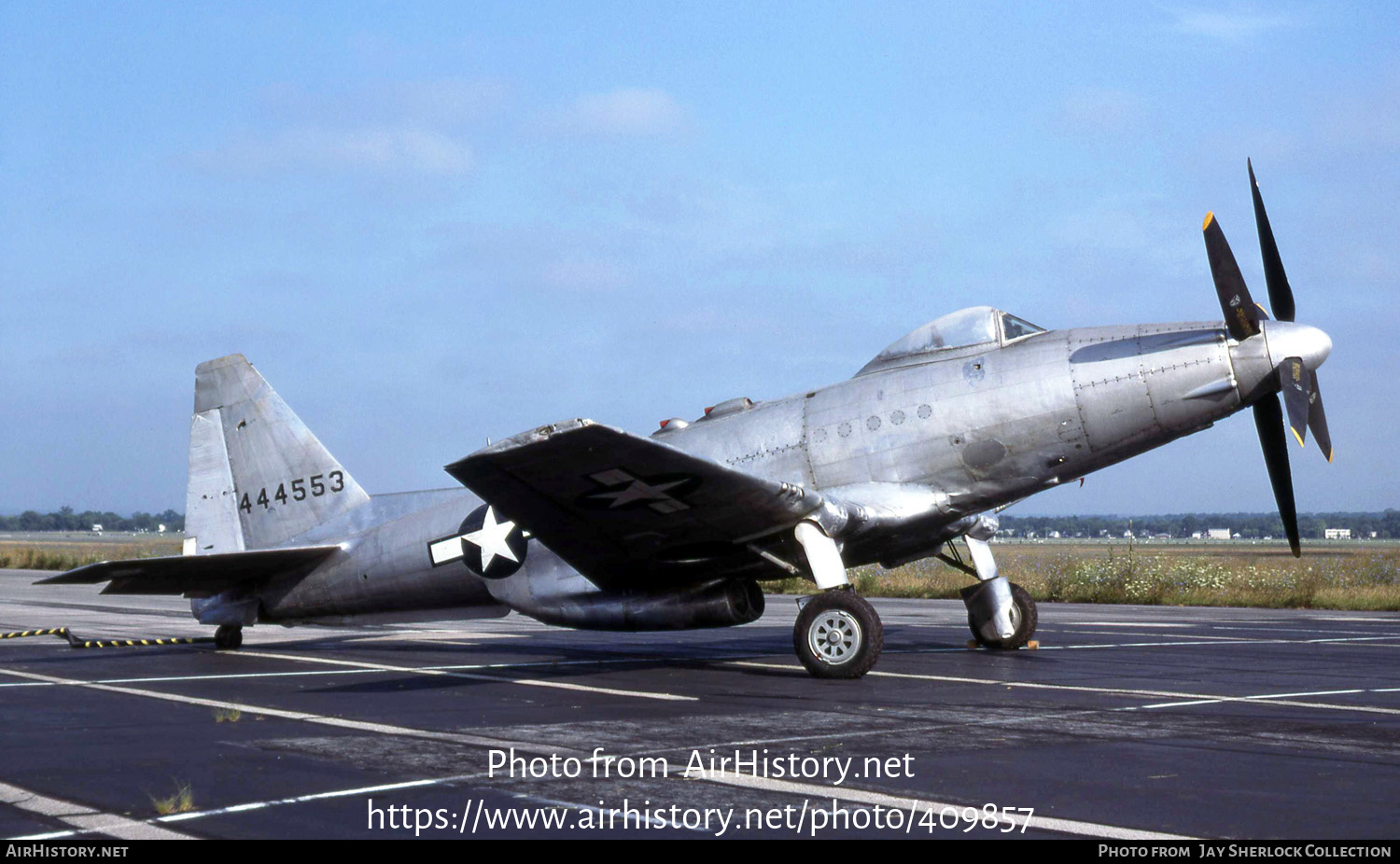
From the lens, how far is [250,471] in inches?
651

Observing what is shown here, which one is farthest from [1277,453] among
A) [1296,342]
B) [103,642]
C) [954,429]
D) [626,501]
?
[103,642]

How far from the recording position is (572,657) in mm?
15062

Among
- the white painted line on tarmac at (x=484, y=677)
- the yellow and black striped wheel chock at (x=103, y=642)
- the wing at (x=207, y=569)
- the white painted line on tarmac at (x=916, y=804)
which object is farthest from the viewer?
the yellow and black striped wheel chock at (x=103, y=642)

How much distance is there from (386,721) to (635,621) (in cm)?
452

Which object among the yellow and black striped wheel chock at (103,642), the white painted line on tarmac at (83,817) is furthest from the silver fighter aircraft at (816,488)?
the white painted line on tarmac at (83,817)

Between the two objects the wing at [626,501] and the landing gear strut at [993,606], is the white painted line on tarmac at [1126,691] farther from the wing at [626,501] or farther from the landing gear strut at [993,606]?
the landing gear strut at [993,606]

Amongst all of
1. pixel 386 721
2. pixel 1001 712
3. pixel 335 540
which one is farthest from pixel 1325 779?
pixel 335 540

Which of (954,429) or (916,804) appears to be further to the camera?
(954,429)

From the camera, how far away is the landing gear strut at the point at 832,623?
1164 cm

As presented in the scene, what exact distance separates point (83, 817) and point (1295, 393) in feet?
35.4

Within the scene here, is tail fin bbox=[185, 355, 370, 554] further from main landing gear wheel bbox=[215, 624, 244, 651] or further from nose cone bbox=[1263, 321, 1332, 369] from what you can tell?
nose cone bbox=[1263, 321, 1332, 369]

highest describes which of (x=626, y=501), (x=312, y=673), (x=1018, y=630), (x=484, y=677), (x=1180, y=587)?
(x=626, y=501)

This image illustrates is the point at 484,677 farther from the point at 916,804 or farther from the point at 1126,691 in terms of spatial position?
the point at 916,804

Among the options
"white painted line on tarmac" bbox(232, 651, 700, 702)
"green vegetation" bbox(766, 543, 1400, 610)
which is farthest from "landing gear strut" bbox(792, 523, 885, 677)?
"green vegetation" bbox(766, 543, 1400, 610)
